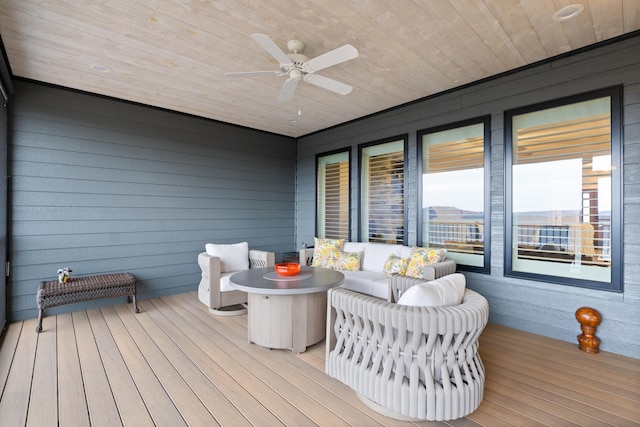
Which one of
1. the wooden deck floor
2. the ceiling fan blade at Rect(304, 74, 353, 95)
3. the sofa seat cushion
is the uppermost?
the ceiling fan blade at Rect(304, 74, 353, 95)

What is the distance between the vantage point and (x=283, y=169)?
655 centimetres

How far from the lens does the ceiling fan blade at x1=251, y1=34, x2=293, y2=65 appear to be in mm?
2301

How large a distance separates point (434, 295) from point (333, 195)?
13.7ft

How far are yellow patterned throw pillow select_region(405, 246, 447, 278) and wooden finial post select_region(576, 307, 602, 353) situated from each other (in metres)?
1.38

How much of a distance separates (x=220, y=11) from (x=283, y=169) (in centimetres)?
407

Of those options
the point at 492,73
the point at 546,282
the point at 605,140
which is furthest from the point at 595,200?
the point at 492,73

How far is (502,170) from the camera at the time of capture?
3748mm

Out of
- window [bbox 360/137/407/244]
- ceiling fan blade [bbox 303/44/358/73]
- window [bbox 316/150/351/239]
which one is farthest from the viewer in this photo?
window [bbox 316/150/351/239]

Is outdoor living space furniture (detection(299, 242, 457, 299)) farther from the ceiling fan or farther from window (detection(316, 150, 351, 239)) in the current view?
the ceiling fan

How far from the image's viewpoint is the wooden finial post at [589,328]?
9.78ft

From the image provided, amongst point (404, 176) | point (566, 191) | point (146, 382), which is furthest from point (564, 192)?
point (146, 382)

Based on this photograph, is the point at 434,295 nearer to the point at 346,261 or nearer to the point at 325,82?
the point at 325,82

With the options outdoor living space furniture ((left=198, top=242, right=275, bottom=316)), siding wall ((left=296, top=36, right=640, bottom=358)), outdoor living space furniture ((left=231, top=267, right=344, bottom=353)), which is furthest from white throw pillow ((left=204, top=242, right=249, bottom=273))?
siding wall ((left=296, top=36, right=640, bottom=358))

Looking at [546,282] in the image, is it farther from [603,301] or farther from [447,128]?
[447,128]
